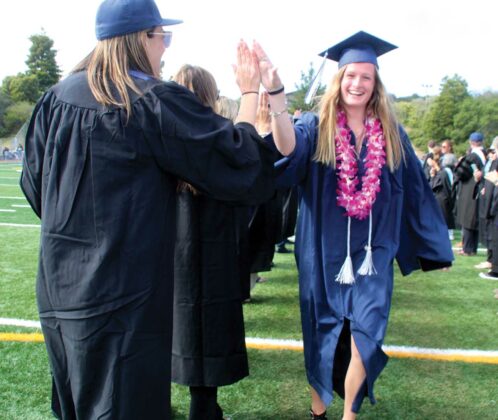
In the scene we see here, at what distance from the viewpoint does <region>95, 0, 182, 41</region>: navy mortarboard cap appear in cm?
183

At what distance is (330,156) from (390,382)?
5.99 ft

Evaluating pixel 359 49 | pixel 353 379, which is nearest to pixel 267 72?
pixel 359 49

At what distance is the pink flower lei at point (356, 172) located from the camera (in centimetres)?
300

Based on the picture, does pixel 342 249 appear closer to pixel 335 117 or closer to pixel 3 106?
pixel 335 117

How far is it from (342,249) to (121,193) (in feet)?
5.34

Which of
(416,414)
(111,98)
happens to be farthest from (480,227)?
(111,98)

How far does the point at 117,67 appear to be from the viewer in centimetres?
181

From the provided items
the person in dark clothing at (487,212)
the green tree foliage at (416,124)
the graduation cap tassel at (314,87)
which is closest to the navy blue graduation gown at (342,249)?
the graduation cap tassel at (314,87)

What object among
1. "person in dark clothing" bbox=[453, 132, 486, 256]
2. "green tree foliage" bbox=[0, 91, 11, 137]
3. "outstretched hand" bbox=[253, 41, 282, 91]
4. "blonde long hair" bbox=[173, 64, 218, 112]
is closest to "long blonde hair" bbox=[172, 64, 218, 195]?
"blonde long hair" bbox=[173, 64, 218, 112]

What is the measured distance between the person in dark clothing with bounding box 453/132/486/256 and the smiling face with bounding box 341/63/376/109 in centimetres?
692

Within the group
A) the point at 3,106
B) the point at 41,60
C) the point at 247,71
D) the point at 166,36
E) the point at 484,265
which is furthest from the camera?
the point at 41,60

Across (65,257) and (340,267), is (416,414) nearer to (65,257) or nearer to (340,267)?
(340,267)

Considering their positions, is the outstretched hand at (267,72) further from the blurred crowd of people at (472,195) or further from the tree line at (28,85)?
the tree line at (28,85)

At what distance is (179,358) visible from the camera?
113 inches
